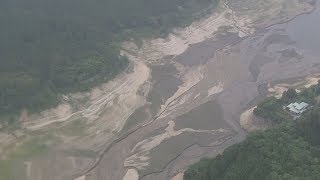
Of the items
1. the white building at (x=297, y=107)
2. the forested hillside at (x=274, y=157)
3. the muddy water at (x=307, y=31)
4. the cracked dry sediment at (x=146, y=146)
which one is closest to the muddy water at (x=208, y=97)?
the cracked dry sediment at (x=146, y=146)

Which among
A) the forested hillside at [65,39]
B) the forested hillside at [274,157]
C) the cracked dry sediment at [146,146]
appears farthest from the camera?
the forested hillside at [65,39]

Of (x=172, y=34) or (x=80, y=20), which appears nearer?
(x=80, y=20)

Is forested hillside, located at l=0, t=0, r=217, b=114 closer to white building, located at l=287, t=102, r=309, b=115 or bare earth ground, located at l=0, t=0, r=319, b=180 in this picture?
bare earth ground, located at l=0, t=0, r=319, b=180

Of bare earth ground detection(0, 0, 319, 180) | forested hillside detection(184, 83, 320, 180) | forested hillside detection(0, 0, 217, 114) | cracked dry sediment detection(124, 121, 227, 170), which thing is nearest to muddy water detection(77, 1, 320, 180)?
cracked dry sediment detection(124, 121, 227, 170)

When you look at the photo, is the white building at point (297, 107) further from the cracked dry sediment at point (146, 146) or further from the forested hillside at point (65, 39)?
the forested hillside at point (65, 39)

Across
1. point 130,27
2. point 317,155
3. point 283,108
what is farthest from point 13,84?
point 317,155

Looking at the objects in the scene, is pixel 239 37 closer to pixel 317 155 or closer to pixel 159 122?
pixel 159 122

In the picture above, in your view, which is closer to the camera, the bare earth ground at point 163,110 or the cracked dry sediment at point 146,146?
the bare earth ground at point 163,110
